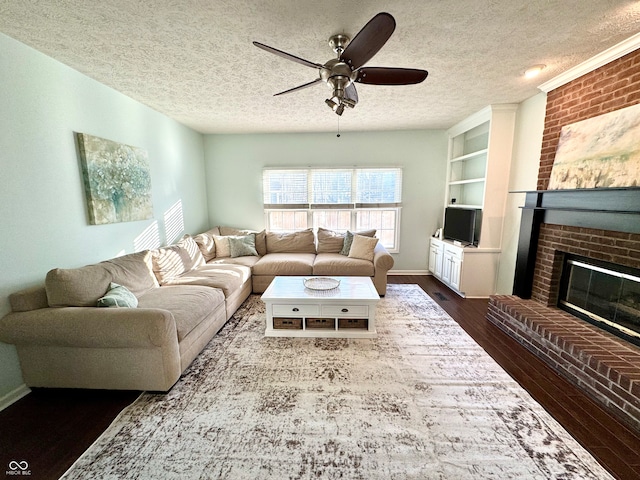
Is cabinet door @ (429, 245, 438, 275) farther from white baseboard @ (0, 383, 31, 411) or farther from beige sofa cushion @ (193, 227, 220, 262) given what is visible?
white baseboard @ (0, 383, 31, 411)

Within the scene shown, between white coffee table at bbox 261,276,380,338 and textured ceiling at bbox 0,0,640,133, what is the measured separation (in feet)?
6.86

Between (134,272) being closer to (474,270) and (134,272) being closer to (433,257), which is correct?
(474,270)

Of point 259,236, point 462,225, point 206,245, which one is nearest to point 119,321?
point 206,245

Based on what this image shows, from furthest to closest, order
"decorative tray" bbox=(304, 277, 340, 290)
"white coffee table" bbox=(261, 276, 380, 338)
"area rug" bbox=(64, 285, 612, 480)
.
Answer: "decorative tray" bbox=(304, 277, 340, 290) → "white coffee table" bbox=(261, 276, 380, 338) → "area rug" bbox=(64, 285, 612, 480)

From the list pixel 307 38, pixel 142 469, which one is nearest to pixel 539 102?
pixel 307 38

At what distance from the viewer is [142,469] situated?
1318 mm

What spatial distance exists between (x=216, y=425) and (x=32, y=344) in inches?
56.8

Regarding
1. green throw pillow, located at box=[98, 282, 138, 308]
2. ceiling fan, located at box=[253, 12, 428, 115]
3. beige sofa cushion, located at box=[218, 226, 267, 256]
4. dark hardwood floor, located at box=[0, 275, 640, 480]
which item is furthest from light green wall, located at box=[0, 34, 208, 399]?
ceiling fan, located at box=[253, 12, 428, 115]

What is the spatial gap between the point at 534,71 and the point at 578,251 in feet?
5.56

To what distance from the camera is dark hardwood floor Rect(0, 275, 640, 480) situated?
53.8 inches

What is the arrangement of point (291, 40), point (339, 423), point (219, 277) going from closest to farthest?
point (339, 423)
point (291, 40)
point (219, 277)

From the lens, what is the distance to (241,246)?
160 inches

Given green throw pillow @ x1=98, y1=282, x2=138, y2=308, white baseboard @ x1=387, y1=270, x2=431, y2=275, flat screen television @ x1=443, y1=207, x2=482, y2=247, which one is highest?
flat screen television @ x1=443, y1=207, x2=482, y2=247

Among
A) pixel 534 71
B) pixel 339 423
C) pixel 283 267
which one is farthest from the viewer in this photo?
pixel 283 267
